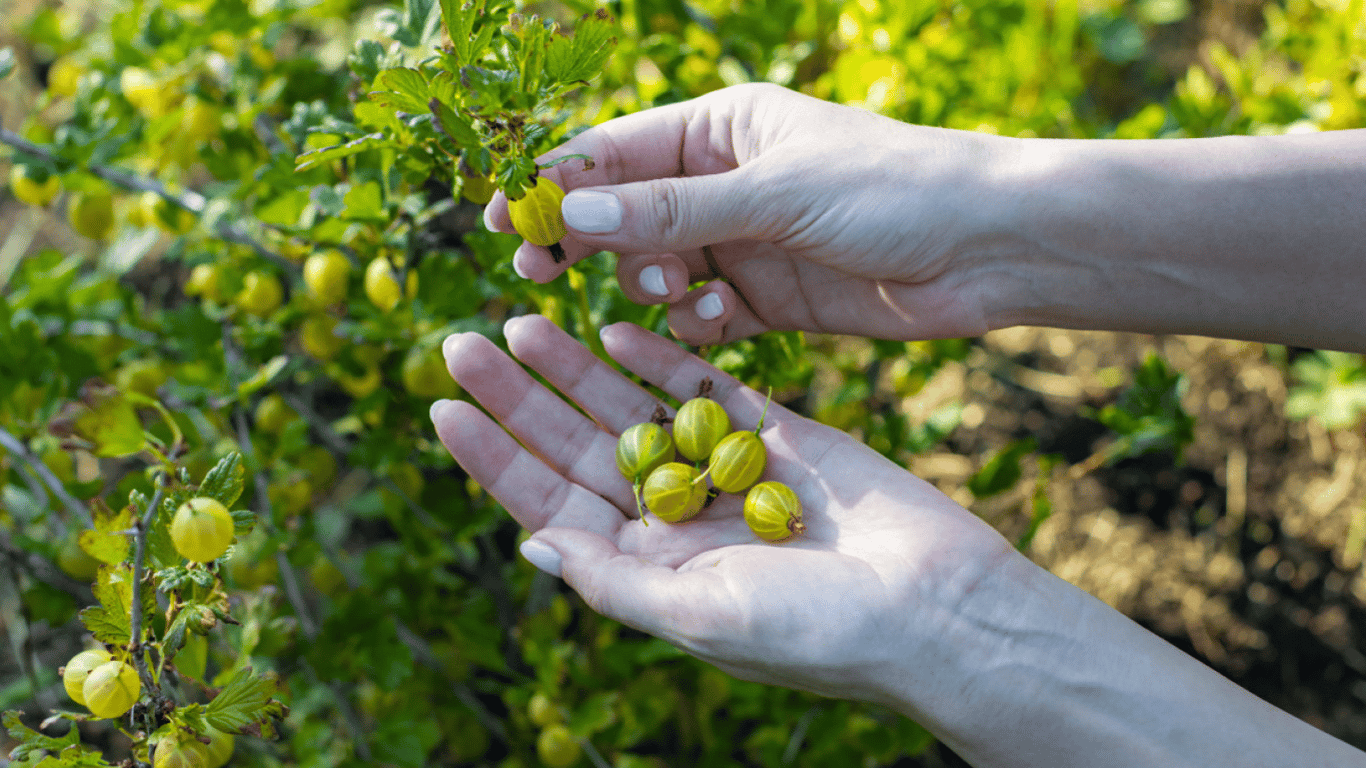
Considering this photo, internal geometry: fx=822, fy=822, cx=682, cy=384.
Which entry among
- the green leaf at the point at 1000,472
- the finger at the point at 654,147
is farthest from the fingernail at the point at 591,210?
the green leaf at the point at 1000,472

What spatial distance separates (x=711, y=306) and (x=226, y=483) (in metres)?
0.85

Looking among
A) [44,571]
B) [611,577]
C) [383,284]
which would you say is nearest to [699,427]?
[611,577]

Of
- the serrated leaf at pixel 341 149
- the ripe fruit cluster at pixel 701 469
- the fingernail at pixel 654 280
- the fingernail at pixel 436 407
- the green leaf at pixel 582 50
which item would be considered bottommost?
the ripe fruit cluster at pixel 701 469

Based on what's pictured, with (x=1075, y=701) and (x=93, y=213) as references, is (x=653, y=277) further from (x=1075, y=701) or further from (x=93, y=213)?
(x=93, y=213)

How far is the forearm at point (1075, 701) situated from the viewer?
1263 millimetres

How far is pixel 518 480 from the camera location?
1.52 m

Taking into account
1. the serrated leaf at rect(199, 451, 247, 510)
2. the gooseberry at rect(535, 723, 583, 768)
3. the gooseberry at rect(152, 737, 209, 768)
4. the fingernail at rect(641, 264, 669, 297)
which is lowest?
the gooseberry at rect(535, 723, 583, 768)

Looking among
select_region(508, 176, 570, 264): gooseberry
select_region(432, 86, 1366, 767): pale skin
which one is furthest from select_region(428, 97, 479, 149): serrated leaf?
select_region(432, 86, 1366, 767): pale skin

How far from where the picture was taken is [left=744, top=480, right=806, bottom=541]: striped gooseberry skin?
4.50 ft

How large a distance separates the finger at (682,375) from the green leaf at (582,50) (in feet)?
1.74

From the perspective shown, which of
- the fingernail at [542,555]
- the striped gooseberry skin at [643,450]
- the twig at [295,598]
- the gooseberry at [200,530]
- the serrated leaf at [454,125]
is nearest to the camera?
the gooseberry at [200,530]

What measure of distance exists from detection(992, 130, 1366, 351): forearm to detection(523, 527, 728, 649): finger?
2.84 feet

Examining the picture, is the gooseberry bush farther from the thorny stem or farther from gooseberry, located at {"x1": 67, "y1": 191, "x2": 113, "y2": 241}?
the thorny stem

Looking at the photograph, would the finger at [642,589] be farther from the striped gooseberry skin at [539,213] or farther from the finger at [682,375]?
the striped gooseberry skin at [539,213]
